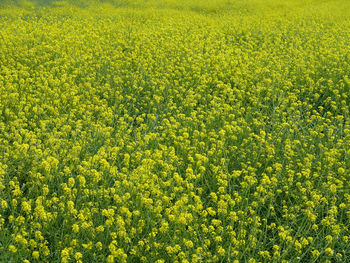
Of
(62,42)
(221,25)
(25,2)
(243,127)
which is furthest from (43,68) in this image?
(25,2)

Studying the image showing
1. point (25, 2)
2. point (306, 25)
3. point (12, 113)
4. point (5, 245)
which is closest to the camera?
point (5, 245)

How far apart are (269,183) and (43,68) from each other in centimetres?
463

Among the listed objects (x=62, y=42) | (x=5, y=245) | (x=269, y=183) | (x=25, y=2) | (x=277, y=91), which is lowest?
(x=5, y=245)

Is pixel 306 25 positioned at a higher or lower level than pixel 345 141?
higher

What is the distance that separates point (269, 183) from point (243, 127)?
4.93 ft

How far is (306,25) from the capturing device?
453 inches

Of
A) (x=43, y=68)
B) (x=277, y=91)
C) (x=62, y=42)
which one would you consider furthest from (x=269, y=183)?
(x=62, y=42)

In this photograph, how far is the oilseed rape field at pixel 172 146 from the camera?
10.1ft

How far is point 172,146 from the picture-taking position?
4.50 metres

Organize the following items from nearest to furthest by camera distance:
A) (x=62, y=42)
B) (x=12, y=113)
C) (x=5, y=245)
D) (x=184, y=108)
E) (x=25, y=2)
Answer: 1. (x=5, y=245)
2. (x=12, y=113)
3. (x=184, y=108)
4. (x=62, y=42)
5. (x=25, y=2)

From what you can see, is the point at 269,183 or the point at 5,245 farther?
the point at 269,183

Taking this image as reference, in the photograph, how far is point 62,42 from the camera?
775 cm

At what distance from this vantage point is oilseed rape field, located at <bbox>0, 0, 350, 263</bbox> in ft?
10.1

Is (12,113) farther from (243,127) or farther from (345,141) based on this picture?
(345,141)
